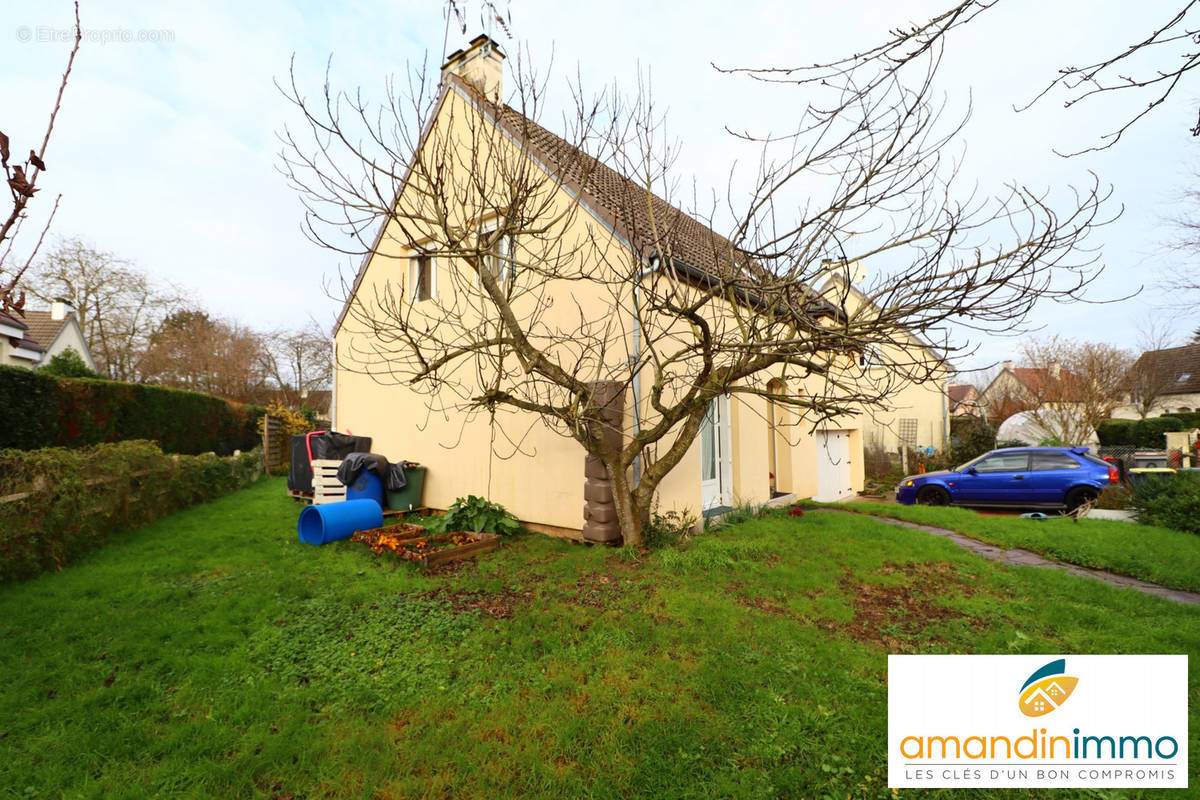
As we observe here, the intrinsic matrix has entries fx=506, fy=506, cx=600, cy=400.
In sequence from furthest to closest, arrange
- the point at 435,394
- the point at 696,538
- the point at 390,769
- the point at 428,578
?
1. the point at 435,394
2. the point at 696,538
3. the point at 428,578
4. the point at 390,769

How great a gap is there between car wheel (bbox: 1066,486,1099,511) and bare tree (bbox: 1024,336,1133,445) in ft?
22.4

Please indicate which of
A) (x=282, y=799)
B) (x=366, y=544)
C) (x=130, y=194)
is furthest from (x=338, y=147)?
(x=282, y=799)

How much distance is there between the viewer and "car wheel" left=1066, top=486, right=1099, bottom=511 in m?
9.43

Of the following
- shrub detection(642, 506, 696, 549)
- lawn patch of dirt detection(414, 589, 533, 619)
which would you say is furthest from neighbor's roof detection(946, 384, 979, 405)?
lawn patch of dirt detection(414, 589, 533, 619)

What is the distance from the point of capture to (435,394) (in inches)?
337

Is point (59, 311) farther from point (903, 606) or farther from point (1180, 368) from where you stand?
point (1180, 368)

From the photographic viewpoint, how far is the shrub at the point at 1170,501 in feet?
24.0

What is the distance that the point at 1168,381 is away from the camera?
25547 millimetres

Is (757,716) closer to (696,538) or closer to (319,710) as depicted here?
(319,710)

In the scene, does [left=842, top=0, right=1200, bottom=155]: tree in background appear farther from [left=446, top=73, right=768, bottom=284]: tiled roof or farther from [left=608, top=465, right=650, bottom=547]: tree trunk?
[left=608, top=465, right=650, bottom=547]: tree trunk

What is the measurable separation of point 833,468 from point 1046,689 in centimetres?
911

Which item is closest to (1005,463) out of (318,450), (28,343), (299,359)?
(318,450)

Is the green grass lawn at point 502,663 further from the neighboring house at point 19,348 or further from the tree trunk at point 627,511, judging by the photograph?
the neighboring house at point 19,348

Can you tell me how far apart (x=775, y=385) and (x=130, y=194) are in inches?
419
